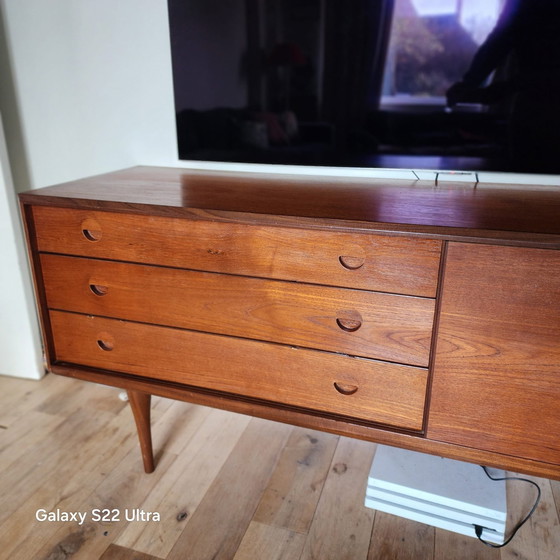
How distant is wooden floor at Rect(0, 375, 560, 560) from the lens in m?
1.20

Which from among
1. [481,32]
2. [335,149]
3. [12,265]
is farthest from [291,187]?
[12,265]

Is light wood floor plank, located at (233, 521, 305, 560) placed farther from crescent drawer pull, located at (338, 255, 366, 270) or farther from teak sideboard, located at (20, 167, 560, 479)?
crescent drawer pull, located at (338, 255, 366, 270)

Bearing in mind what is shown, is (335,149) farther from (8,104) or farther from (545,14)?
(8,104)

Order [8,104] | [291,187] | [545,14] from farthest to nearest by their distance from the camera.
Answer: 1. [8,104]
2. [291,187]
3. [545,14]

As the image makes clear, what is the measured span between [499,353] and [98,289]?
906 mm

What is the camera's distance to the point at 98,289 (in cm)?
122

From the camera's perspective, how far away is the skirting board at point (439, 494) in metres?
1.21

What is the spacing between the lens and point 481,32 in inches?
45.0

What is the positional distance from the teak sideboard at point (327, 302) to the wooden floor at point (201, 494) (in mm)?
319

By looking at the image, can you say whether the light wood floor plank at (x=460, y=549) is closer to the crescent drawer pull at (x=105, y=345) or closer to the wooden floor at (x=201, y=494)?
the wooden floor at (x=201, y=494)

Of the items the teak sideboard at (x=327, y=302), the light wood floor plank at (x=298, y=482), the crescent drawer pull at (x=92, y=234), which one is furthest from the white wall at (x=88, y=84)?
the light wood floor plank at (x=298, y=482)

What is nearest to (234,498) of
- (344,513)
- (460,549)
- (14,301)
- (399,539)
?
(344,513)

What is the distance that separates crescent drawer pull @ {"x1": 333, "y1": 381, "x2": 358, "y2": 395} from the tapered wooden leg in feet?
1.74

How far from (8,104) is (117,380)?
106 cm
